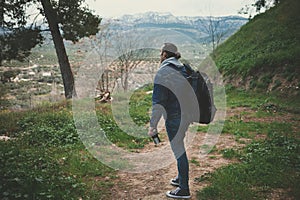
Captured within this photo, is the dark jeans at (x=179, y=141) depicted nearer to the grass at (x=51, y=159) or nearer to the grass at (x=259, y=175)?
the grass at (x=259, y=175)

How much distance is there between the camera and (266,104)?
1045 centimetres

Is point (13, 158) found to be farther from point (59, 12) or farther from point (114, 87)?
point (114, 87)

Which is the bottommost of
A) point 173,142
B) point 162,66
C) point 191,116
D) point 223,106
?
point 223,106

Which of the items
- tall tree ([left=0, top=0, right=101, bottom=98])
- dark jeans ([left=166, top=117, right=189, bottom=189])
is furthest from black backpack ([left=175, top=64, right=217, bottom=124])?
tall tree ([left=0, top=0, right=101, bottom=98])

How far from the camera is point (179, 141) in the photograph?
4.07 meters

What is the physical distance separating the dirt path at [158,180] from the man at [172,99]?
608 millimetres

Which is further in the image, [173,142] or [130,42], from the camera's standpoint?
[130,42]

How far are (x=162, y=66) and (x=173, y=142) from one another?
105cm

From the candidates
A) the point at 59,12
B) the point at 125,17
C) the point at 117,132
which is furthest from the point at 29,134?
the point at 125,17

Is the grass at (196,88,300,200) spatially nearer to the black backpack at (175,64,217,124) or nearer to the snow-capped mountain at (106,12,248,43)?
the black backpack at (175,64,217,124)

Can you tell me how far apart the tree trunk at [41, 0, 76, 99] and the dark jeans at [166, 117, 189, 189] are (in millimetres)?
8223

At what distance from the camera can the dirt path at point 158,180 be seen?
175 inches

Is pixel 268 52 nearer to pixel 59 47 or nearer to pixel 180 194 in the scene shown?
pixel 59 47

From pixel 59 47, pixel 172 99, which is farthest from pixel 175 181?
pixel 59 47
